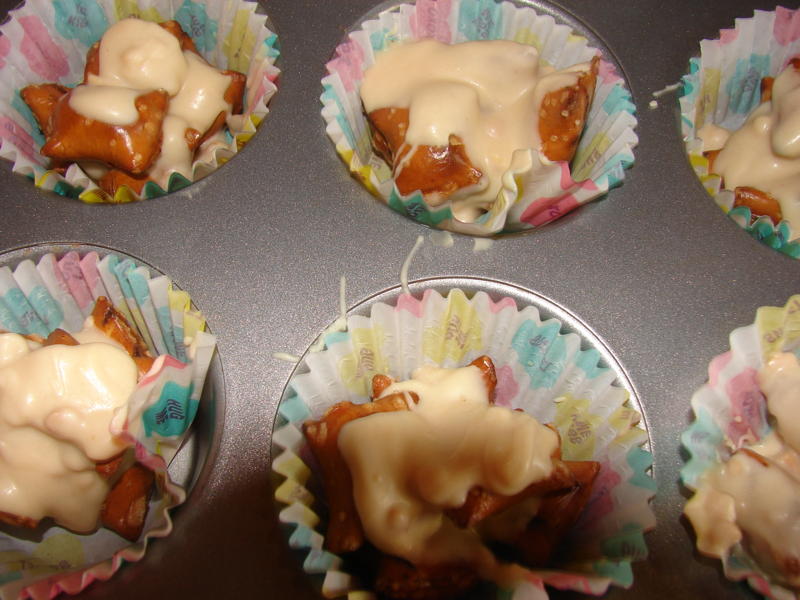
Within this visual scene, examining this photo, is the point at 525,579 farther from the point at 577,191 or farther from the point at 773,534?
the point at 577,191

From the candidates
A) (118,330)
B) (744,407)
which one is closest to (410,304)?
(118,330)

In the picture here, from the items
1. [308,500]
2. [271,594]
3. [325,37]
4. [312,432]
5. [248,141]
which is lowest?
[271,594]

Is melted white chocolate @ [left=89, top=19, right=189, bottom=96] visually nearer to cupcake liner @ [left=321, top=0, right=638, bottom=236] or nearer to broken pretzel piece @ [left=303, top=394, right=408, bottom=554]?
cupcake liner @ [left=321, top=0, right=638, bottom=236]

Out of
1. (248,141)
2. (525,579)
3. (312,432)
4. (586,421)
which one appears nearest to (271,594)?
(312,432)

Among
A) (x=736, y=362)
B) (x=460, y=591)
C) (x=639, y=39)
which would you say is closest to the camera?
(x=460, y=591)

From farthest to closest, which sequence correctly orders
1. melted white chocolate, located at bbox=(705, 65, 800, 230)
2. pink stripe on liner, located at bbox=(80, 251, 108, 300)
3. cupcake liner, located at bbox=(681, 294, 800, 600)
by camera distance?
melted white chocolate, located at bbox=(705, 65, 800, 230) < pink stripe on liner, located at bbox=(80, 251, 108, 300) < cupcake liner, located at bbox=(681, 294, 800, 600)

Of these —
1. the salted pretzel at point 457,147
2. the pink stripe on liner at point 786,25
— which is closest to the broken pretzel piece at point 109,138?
the salted pretzel at point 457,147

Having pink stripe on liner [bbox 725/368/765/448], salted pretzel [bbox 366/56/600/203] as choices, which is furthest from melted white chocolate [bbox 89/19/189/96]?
pink stripe on liner [bbox 725/368/765/448]
